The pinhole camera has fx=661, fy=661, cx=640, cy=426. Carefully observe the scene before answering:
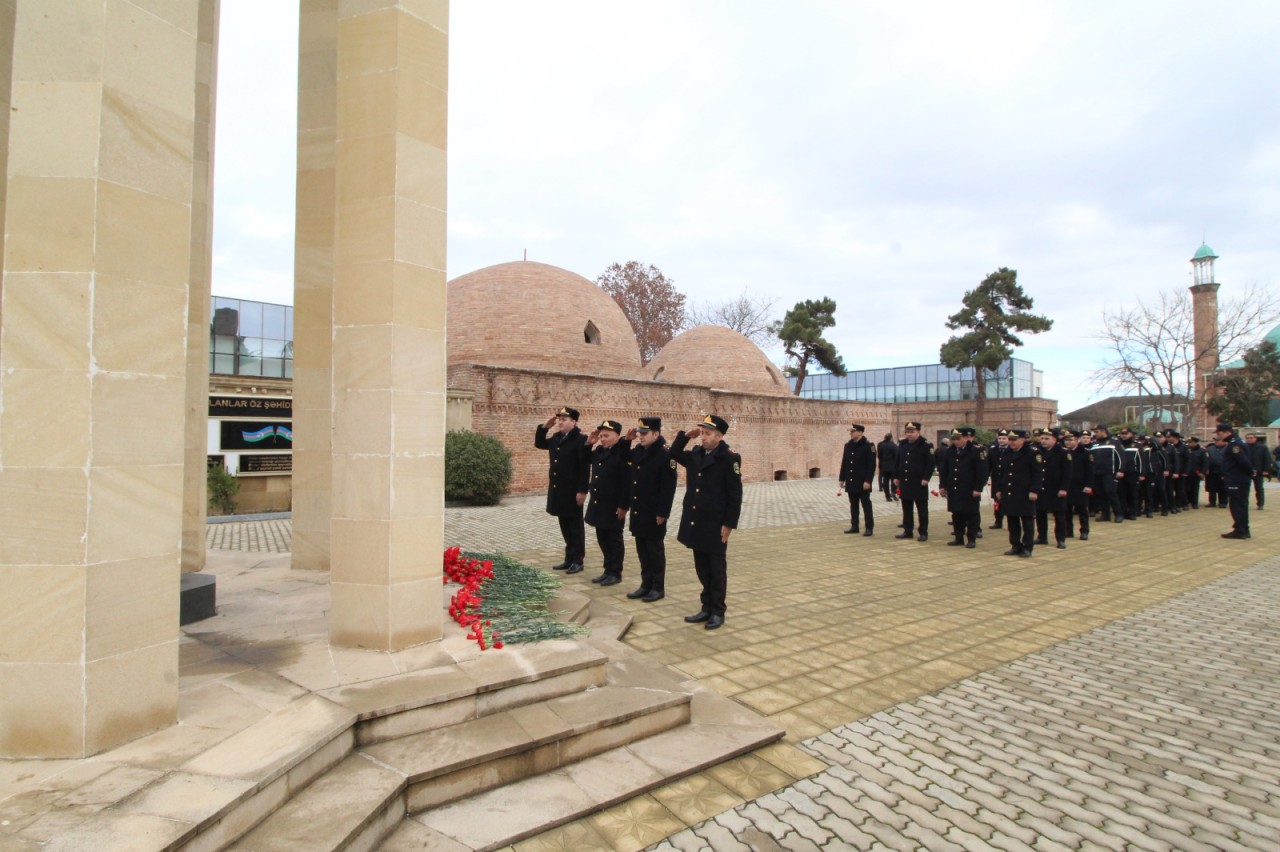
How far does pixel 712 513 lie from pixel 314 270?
4.03 meters

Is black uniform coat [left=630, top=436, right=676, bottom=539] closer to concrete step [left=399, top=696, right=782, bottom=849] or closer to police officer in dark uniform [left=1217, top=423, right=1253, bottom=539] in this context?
concrete step [left=399, top=696, right=782, bottom=849]

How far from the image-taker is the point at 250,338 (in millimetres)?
20203

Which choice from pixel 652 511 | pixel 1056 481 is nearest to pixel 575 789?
pixel 652 511

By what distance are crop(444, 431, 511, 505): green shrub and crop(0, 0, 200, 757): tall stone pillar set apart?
12208 mm

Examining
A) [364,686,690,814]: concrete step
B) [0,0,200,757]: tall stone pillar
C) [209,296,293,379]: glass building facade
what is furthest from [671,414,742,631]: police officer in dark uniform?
[209,296,293,379]: glass building facade

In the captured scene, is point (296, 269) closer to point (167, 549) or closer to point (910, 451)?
point (167, 549)

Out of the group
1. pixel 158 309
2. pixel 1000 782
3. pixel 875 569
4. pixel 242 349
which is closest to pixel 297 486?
pixel 158 309

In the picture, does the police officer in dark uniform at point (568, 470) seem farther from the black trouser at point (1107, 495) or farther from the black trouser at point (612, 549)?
the black trouser at point (1107, 495)

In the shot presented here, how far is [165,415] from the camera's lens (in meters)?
2.66

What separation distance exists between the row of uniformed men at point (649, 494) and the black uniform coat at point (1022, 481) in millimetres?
4962

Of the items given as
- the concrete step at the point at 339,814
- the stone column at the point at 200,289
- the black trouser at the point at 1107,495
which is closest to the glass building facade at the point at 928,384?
the black trouser at the point at 1107,495

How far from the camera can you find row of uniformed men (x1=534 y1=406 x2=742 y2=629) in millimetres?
5223

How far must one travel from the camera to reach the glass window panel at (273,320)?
67.7 feet

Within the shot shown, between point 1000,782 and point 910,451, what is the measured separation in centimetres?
760
